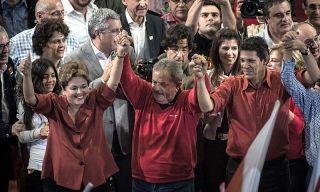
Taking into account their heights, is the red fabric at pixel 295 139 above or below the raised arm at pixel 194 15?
below

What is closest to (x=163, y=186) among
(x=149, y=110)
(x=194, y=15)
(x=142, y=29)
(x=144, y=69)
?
(x=149, y=110)

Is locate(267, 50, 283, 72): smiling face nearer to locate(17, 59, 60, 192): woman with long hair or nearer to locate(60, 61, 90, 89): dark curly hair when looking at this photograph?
locate(60, 61, 90, 89): dark curly hair

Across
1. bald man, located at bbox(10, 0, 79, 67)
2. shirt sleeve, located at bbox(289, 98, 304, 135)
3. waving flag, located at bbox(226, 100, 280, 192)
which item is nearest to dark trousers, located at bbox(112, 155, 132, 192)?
bald man, located at bbox(10, 0, 79, 67)

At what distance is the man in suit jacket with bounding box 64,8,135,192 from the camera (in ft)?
20.8

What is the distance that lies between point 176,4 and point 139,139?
238cm

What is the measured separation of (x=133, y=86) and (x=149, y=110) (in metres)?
0.22

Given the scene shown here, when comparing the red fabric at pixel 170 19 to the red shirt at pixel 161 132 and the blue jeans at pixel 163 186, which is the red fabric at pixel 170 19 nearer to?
the red shirt at pixel 161 132

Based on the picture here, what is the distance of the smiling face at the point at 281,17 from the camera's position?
7250 mm

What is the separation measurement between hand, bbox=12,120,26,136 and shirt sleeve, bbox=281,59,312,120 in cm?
210

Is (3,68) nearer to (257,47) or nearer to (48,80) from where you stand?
(48,80)

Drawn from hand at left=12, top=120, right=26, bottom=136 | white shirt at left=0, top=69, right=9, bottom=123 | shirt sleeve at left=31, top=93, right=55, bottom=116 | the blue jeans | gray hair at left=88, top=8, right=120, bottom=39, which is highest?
gray hair at left=88, top=8, right=120, bottom=39

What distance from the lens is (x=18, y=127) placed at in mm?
6121

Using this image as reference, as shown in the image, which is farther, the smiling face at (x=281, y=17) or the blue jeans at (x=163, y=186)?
the smiling face at (x=281, y=17)

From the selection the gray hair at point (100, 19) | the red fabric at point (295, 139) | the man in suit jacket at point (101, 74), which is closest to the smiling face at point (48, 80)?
the man in suit jacket at point (101, 74)
